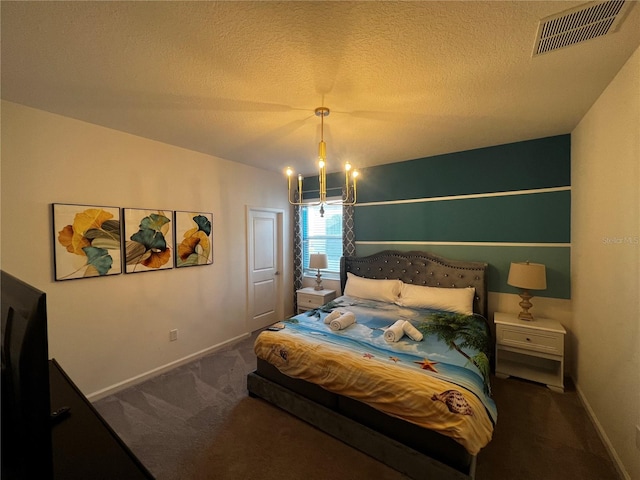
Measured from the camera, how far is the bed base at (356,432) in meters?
1.54

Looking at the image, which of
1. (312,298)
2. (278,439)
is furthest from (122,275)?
(312,298)

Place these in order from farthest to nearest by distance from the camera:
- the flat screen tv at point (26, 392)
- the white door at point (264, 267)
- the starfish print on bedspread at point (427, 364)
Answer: the white door at point (264, 267) < the starfish print on bedspread at point (427, 364) < the flat screen tv at point (26, 392)

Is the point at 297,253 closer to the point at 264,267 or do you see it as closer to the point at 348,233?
the point at 264,267

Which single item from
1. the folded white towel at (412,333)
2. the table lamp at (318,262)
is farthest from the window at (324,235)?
the folded white towel at (412,333)

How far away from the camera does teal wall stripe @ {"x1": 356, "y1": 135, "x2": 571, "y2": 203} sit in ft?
9.26

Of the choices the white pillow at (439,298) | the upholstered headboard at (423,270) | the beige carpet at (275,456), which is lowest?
the beige carpet at (275,456)

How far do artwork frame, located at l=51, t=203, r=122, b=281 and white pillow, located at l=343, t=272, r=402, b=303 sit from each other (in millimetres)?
2708

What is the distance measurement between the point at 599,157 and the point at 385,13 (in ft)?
6.97

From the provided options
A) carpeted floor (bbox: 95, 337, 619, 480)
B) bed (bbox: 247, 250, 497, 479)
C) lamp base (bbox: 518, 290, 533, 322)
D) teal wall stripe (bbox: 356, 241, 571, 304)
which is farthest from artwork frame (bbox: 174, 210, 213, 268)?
lamp base (bbox: 518, 290, 533, 322)

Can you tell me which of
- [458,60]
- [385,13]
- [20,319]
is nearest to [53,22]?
[20,319]

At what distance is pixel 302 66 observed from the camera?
1616 millimetres

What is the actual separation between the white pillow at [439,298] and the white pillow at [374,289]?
0.12 m

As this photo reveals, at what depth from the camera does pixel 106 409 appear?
2.29 m

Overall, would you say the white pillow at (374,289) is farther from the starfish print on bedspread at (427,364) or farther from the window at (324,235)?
the starfish print on bedspread at (427,364)
